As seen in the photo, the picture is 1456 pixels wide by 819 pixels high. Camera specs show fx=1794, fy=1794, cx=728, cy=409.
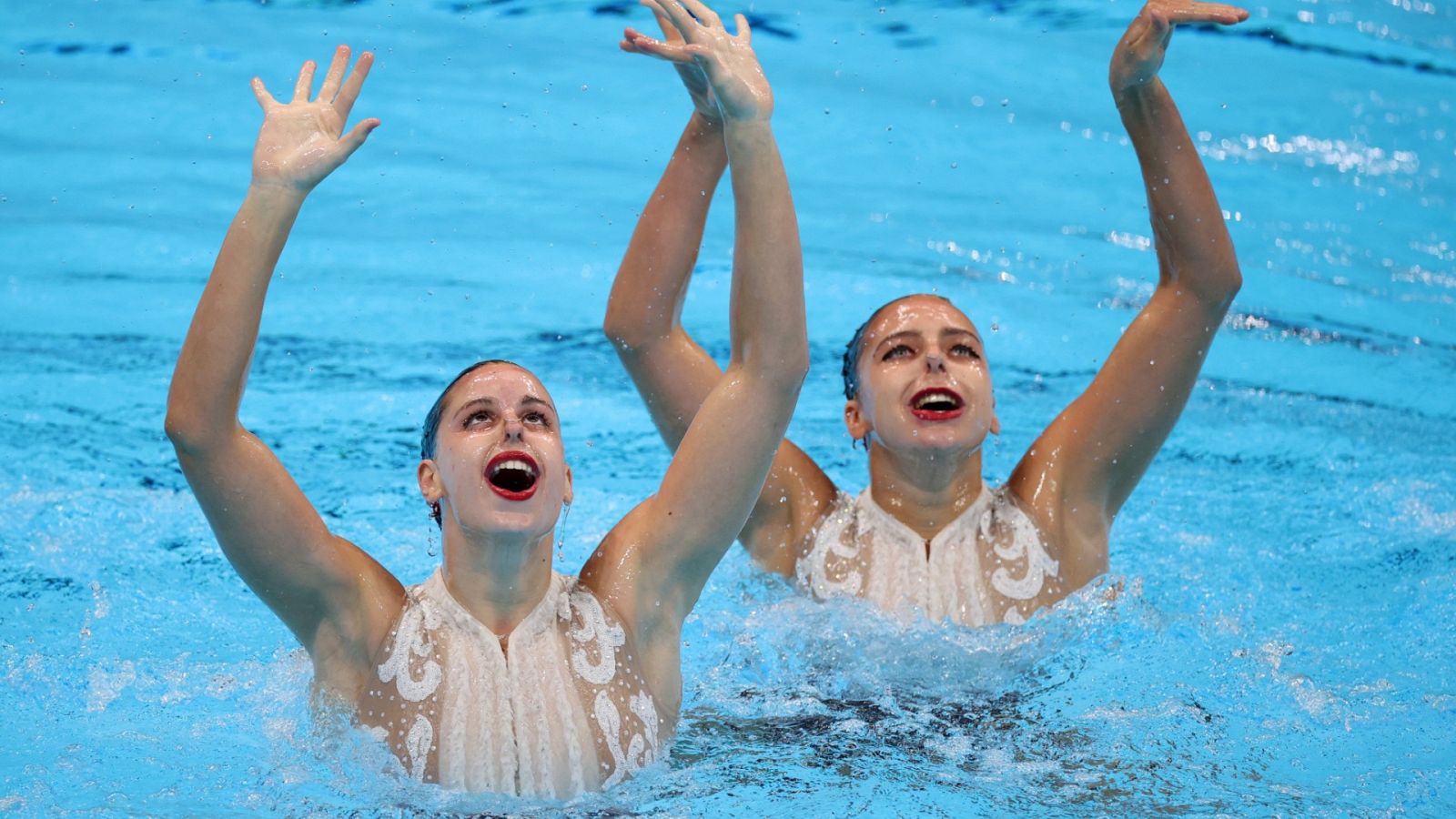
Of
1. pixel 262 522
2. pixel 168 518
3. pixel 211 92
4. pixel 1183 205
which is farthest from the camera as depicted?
pixel 211 92

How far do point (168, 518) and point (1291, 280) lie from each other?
433cm

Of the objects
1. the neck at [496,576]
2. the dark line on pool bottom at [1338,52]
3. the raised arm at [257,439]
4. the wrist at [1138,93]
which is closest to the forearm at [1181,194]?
the wrist at [1138,93]

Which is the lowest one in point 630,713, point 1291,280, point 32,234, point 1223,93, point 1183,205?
point 630,713

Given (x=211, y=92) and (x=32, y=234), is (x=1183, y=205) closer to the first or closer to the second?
(x=32, y=234)

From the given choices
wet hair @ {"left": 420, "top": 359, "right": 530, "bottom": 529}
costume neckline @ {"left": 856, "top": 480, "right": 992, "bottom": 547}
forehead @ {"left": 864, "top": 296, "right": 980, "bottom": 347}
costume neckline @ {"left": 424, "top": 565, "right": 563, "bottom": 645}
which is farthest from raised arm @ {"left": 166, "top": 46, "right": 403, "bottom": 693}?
forehead @ {"left": 864, "top": 296, "right": 980, "bottom": 347}

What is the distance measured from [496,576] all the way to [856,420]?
4.03ft

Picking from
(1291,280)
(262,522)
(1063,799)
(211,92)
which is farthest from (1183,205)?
(211,92)

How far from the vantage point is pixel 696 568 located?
125 inches

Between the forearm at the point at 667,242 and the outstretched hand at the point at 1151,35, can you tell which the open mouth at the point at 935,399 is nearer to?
the forearm at the point at 667,242

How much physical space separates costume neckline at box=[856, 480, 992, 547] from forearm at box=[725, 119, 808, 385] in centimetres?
97

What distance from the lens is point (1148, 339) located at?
12.4 ft

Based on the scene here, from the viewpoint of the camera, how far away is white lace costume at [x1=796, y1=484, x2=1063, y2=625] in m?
3.78

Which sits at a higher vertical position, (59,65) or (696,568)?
(59,65)

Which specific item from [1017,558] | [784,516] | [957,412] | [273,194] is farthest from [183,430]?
[1017,558]
